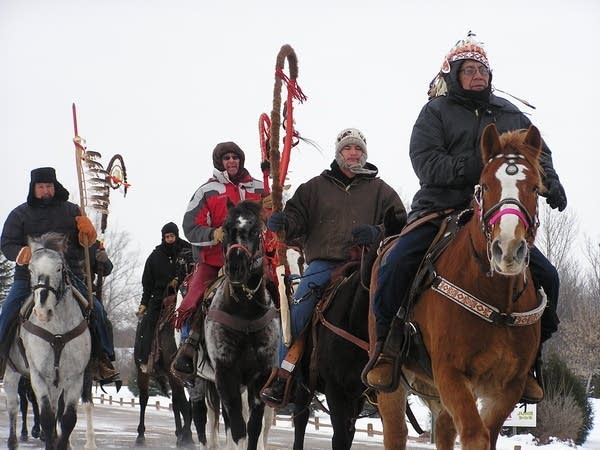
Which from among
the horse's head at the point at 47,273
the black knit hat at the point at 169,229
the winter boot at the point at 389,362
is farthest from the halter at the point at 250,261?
the black knit hat at the point at 169,229

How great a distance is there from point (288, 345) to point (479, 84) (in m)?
3.66

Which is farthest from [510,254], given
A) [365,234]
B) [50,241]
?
[50,241]

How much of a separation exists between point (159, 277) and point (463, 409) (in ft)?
40.2

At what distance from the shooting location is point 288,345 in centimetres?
1016

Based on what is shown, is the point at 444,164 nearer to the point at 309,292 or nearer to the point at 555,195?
the point at 555,195

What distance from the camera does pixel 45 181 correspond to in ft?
42.8

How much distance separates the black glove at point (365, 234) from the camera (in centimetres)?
938

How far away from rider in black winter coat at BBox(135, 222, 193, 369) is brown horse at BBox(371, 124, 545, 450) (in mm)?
10926

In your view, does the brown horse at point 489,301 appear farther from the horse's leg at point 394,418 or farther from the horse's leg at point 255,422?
the horse's leg at point 255,422

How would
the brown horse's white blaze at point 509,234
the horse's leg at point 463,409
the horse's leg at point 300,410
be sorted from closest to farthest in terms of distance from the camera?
1. the brown horse's white blaze at point 509,234
2. the horse's leg at point 463,409
3. the horse's leg at point 300,410

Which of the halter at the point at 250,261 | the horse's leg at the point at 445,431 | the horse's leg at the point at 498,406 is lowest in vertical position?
the horse's leg at the point at 445,431

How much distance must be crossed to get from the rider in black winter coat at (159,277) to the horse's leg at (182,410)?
994 millimetres

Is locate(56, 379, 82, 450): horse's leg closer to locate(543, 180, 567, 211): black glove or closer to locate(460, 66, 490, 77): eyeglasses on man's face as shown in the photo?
locate(460, 66, 490, 77): eyeglasses on man's face

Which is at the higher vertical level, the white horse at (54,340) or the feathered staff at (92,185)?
the feathered staff at (92,185)
